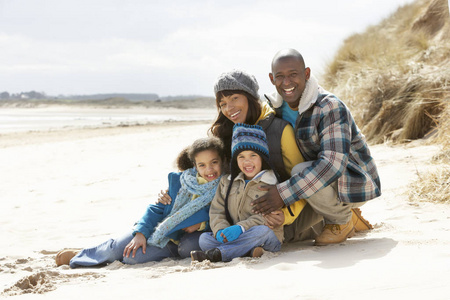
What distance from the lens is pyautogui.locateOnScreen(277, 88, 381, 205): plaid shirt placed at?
11.2 ft

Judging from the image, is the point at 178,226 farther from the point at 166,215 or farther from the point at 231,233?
the point at 231,233

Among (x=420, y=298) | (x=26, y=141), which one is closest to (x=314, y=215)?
(x=420, y=298)

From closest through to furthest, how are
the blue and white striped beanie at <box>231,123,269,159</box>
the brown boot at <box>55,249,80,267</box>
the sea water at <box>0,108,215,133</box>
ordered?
the blue and white striped beanie at <box>231,123,269,159</box>
the brown boot at <box>55,249,80,267</box>
the sea water at <box>0,108,215,133</box>

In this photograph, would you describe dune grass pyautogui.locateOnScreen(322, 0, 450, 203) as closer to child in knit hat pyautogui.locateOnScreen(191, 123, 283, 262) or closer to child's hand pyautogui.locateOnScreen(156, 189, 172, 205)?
child in knit hat pyautogui.locateOnScreen(191, 123, 283, 262)

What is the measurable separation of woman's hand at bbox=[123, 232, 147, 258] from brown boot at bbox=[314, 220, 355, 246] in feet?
4.35

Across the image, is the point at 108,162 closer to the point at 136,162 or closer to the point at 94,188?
the point at 136,162

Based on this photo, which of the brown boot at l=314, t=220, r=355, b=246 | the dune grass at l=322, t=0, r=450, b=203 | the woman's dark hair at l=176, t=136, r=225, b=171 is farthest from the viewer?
the dune grass at l=322, t=0, r=450, b=203

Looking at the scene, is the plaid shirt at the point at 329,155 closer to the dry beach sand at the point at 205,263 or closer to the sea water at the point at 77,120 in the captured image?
the dry beach sand at the point at 205,263

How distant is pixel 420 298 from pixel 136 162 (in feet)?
25.8

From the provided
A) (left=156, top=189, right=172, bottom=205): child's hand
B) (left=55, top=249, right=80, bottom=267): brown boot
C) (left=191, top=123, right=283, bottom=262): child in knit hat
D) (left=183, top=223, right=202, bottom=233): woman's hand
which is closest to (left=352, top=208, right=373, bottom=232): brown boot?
(left=191, top=123, right=283, bottom=262): child in knit hat

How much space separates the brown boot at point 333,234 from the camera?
3.65 meters

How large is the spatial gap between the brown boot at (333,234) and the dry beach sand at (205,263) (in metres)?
0.09

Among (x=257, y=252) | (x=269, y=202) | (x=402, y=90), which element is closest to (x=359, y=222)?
(x=269, y=202)

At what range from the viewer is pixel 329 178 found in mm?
3420
